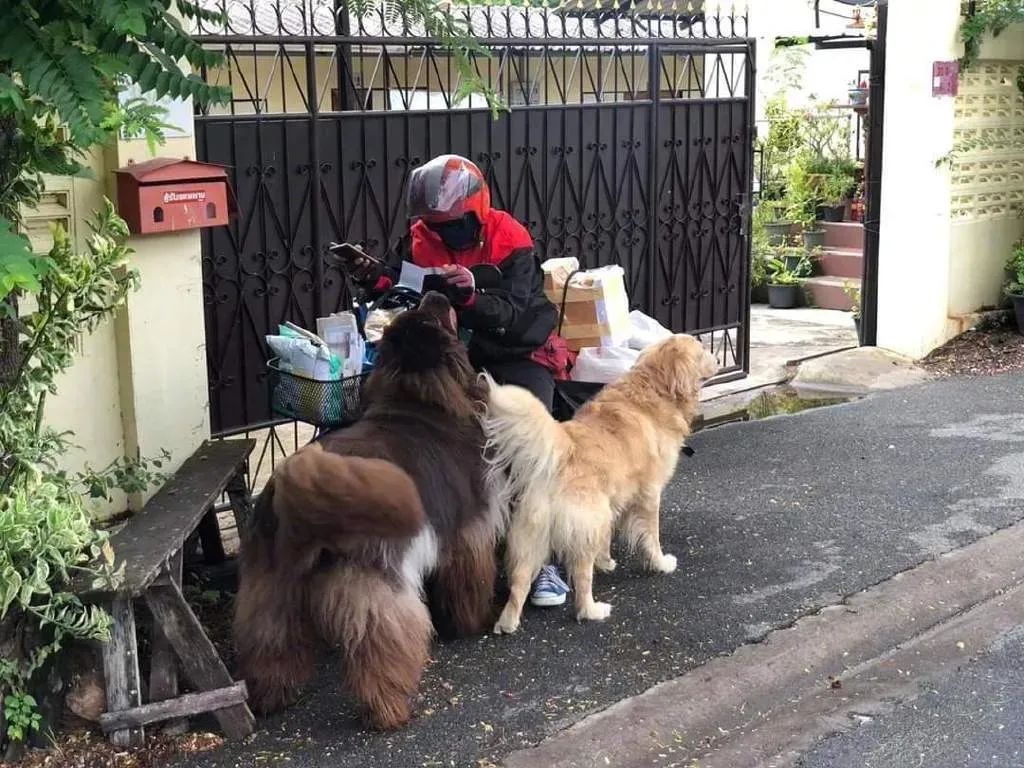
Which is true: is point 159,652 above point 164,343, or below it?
below

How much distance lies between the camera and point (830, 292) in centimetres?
1227

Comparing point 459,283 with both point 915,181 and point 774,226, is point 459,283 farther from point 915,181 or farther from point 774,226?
point 774,226

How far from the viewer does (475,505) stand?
4418 mm

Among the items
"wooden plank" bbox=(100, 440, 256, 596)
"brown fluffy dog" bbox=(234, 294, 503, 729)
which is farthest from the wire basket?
"wooden plank" bbox=(100, 440, 256, 596)

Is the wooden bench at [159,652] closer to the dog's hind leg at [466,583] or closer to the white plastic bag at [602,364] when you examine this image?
the dog's hind leg at [466,583]

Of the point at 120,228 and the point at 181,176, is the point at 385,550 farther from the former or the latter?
the point at 181,176

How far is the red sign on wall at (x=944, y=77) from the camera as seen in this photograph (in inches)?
367

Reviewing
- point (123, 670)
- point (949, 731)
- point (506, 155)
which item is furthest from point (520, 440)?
point (506, 155)

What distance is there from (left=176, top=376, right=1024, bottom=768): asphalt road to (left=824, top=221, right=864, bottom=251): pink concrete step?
4200 millimetres

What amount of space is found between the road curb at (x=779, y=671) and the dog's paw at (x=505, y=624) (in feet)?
2.16

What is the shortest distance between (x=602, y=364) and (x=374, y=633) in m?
2.27

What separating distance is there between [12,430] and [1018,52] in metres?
9.19

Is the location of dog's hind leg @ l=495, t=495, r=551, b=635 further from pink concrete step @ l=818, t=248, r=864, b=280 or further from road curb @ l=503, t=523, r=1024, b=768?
pink concrete step @ l=818, t=248, r=864, b=280

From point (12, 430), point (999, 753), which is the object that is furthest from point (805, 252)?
point (12, 430)
